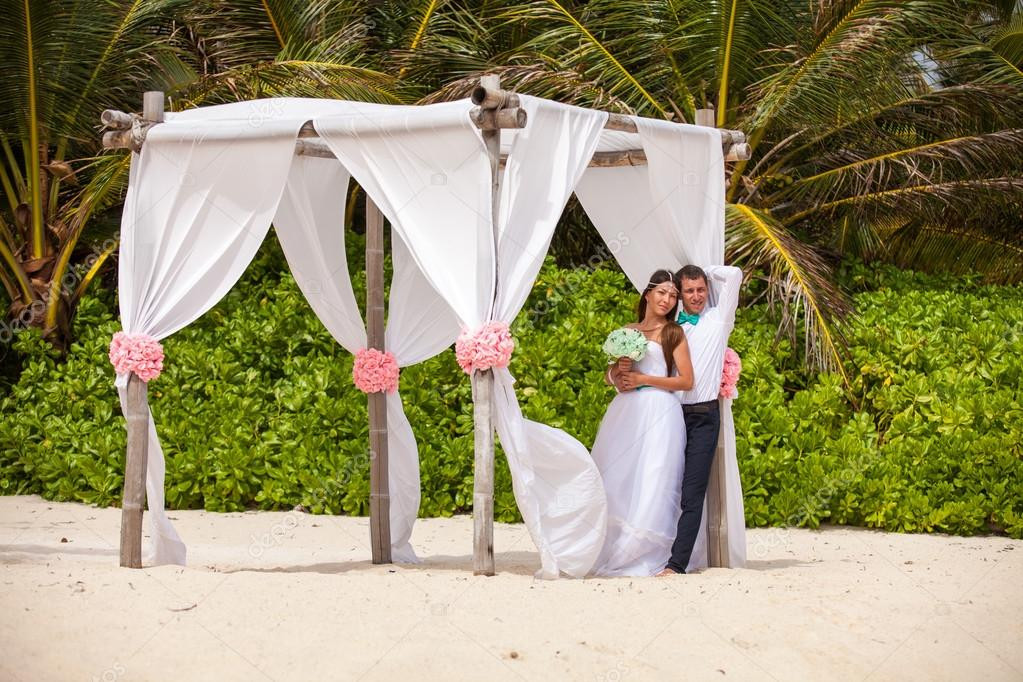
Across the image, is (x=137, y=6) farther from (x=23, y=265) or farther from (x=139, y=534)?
(x=139, y=534)

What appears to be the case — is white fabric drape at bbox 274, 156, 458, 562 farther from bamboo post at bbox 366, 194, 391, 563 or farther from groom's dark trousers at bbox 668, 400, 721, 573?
groom's dark trousers at bbox 668, 400, 721, 573

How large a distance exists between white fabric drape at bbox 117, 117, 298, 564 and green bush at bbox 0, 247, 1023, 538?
3367 mm

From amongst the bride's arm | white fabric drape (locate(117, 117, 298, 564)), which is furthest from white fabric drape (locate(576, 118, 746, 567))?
white fabric drape (locate(117, 117, 298, 564))

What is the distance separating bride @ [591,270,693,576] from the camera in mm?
6906

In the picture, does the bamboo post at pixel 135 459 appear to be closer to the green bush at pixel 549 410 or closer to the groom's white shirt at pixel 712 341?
the groom's white shirt at pixel 712 341

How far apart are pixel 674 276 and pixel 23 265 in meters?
7.25

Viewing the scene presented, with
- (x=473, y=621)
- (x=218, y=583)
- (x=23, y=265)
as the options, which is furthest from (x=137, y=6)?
(x=473, y=621)

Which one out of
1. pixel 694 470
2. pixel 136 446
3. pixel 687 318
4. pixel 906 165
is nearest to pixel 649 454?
pixel 694 470

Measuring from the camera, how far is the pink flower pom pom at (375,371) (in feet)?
25.0

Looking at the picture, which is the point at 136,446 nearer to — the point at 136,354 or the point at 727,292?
the point at 136,354

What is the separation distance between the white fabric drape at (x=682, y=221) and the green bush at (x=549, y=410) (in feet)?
7.98

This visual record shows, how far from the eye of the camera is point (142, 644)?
17.5ft

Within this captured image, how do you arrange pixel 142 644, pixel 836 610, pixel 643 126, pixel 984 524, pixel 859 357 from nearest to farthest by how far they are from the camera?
pixel 142 644 < pixel 836 610 < pixel 643 126 < pixel 984 524 < pixel 859 357

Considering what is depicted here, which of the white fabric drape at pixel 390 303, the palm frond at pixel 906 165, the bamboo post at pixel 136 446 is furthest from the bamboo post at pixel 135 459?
the palm frond at pixel 906 165
